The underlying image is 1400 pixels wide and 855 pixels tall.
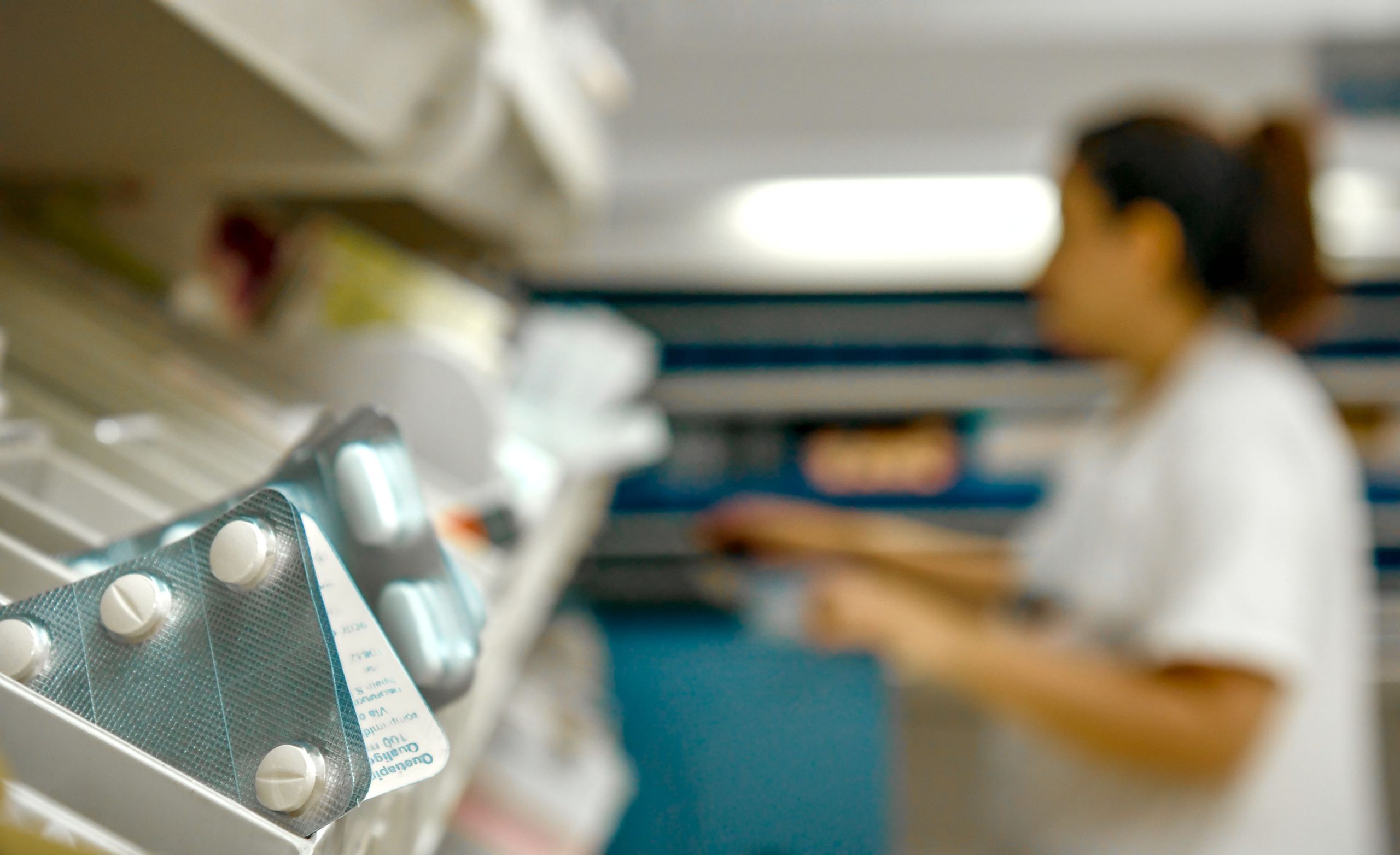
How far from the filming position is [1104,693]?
1400 millimetres

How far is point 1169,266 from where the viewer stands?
165 centimetres

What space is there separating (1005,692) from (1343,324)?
2420mm

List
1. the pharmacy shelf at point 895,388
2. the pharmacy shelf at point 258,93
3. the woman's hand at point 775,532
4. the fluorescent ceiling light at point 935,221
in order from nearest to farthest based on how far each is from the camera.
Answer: the pharmacy shelf at point 258,93 < the woman's hand at point 775,532 < the fluorescent ceiling light at point 935,221 < the pharmacy shelf at point 895,388

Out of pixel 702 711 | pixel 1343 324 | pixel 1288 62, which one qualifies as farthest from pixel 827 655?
pixel 1288 62

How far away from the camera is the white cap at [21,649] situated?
16.1 inches

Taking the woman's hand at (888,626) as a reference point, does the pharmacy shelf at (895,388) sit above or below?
above

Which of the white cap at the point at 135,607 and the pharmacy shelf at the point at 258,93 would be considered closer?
the white cap at the point at 135,607

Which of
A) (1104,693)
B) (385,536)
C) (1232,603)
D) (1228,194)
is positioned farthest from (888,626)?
(385,536)

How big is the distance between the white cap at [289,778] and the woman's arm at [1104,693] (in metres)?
1.23

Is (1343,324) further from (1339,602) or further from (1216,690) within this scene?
(1216,690)

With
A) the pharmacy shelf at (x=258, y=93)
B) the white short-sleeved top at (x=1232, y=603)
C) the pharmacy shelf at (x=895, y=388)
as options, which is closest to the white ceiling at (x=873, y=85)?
the pharmacy shelf at (x=895, y=388)

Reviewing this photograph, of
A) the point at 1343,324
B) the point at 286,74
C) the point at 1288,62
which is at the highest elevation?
the point at 1288,62

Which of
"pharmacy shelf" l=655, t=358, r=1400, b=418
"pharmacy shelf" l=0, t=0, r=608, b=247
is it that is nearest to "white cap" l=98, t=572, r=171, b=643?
"pharmacy shelf" l=0, t=0, r=608, b=247

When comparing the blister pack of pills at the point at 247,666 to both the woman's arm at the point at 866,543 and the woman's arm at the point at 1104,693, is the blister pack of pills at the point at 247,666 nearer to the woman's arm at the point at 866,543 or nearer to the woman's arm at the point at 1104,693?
the woman's arm at the point at 1104,693
